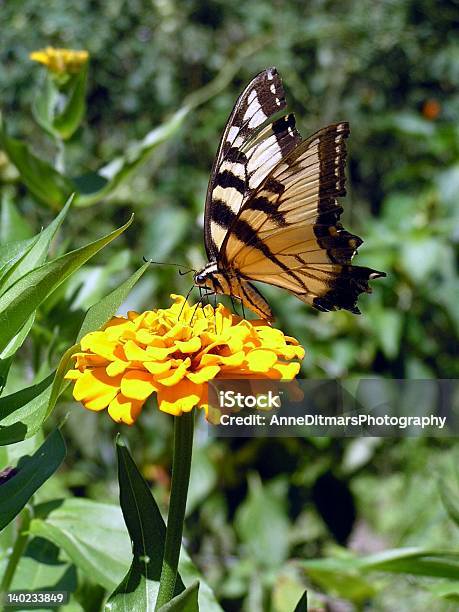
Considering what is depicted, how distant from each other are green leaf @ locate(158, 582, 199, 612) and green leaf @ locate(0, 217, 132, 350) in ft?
0.73

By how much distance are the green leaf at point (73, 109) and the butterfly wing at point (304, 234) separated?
509 millimetres

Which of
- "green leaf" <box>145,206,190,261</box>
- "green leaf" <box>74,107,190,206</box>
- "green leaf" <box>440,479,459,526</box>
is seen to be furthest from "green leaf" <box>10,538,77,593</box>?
"green leaf" <box>145,206,190,261</box>

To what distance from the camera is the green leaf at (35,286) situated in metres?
0.55

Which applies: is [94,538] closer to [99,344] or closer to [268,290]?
[99,344]

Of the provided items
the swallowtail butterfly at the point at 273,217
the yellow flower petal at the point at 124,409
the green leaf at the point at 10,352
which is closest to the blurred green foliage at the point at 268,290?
the green leaf at the point at 10,352

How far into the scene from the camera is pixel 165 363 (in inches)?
22.5

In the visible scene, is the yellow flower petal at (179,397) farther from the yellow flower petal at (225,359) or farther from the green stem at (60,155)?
the green stem at (60,155)

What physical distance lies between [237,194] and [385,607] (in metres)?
1.46

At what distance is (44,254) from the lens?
25.3 inches

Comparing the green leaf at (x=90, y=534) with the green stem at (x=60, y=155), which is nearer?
the green leaf at (x=90, y=534)

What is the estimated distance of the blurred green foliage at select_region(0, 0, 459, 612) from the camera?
127 cm

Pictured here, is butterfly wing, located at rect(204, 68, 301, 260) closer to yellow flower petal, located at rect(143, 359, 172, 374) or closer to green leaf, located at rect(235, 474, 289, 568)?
yellow flower petal, located at rect(143, 359, 172, 374)

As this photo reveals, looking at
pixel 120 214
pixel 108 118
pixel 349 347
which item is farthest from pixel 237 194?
pixel 108 118

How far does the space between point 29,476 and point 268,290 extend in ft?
4.78
